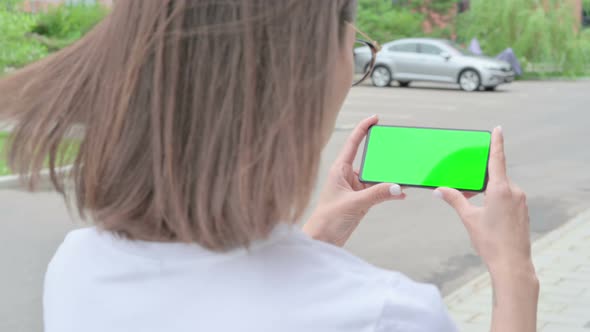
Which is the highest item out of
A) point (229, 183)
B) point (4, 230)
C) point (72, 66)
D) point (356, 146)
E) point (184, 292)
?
point (72, 66)

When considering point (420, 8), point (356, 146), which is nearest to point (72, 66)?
point (356, 146)

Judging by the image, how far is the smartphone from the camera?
5.60 ft

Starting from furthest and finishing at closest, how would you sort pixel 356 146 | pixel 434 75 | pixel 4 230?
pixel 434 75 < pixel 4 230 < pixel 356 146

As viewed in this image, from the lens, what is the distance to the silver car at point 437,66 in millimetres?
24125

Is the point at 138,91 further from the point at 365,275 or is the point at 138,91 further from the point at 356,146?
the point at 356,146

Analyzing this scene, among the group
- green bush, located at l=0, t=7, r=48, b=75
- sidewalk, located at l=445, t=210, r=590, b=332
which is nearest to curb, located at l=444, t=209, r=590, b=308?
sidewalk, located at l=445, t=210, r=590, b=332

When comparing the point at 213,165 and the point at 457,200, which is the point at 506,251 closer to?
the point at 457,200

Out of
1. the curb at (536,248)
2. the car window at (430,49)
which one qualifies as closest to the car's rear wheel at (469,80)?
the car window at (430,49)

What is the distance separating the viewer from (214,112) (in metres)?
1.05

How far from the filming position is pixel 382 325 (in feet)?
3.30

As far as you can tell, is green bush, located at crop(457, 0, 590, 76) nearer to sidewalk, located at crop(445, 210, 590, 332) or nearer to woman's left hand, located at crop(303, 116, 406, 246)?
sidewalk, located at crop(445, 210, 590, 332)

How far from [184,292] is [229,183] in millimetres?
132

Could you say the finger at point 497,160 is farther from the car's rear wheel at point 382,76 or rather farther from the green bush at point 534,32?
the green bush at point 534,32

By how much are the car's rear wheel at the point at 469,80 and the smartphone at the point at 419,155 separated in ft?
74.7
